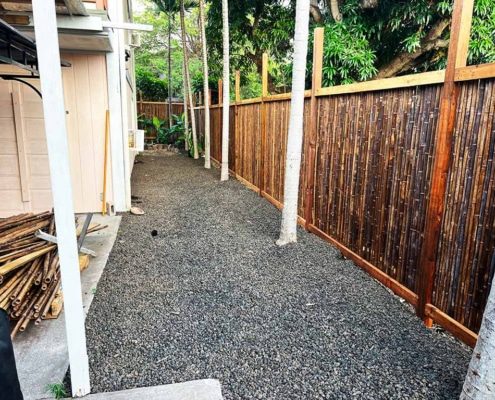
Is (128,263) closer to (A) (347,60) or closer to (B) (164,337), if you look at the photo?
(B) (164,337)

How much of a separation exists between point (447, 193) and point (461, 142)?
1.12 feet

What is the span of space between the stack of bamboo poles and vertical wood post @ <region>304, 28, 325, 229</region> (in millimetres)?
2923

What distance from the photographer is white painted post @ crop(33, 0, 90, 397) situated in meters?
1.73

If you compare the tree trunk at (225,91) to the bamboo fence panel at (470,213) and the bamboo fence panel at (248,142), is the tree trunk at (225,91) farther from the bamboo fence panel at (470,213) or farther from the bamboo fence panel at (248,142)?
the bamboo fence panel at (470,213)

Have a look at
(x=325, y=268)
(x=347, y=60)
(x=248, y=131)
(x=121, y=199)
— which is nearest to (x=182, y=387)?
Answer: (x=325, y=268)

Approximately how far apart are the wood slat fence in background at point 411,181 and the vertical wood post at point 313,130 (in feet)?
0.04

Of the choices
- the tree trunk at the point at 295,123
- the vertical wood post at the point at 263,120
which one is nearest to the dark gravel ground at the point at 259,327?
the tree trunk at the point at 295,123

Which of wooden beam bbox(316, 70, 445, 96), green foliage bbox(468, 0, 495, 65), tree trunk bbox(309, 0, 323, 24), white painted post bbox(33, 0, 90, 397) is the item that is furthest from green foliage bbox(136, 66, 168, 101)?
white painted post bbox(33, 0, 90, 397)

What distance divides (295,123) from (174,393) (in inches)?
121

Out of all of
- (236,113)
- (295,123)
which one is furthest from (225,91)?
(295,123)

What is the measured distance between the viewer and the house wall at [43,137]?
17.1 ft

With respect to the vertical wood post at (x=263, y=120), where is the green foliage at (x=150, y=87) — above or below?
above

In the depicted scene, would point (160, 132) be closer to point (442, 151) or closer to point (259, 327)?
point (259, 327)

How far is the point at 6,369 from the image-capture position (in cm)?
130
